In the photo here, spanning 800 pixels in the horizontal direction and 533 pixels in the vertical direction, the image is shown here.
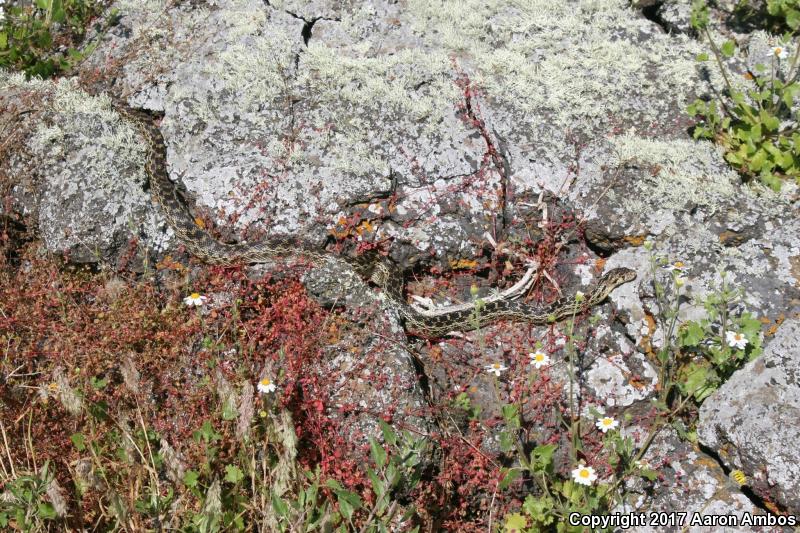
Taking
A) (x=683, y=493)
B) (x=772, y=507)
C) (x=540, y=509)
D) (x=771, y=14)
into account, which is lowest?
(x=683, y=493)

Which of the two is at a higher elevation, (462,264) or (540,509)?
(462,264)

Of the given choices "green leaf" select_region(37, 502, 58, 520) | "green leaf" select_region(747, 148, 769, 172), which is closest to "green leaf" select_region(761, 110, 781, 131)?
"green leaf" select_region(747, 148, 769, 172)

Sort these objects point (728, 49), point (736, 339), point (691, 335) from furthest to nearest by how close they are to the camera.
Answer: point (728, 49)
point (691, 335)
point (736, 339)

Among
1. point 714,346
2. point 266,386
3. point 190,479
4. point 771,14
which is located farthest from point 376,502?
point 771,14

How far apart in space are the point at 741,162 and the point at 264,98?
5206 mm

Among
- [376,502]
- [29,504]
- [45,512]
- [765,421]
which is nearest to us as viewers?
[29,504]

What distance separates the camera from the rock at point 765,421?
5.15 meters

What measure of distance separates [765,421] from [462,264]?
118 inches

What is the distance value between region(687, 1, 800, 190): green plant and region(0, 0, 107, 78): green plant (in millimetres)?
7314

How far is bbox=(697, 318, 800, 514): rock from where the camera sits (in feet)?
16.9

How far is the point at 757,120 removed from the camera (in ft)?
24.1

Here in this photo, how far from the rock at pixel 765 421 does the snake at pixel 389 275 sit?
4.54 ft

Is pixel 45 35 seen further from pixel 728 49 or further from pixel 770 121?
pixel 770 121

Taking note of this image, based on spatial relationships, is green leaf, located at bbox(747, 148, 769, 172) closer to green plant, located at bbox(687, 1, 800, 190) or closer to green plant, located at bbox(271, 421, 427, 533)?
green plant, located at bbox(687, 1, 800, 190)
